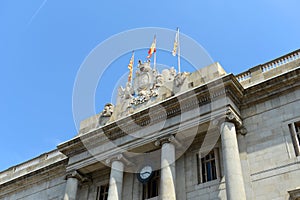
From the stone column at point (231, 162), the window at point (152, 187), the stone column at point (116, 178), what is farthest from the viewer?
the window at point (152, 187)

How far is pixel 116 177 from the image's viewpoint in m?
25.1

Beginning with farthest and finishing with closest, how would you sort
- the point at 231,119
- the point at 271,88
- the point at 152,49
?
the point at 152,49
the point at 271,88
the point at 231,119

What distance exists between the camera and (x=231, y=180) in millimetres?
20031

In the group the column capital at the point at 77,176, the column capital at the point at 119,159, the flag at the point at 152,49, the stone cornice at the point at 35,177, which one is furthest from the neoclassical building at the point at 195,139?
the flag at the point at 152,49

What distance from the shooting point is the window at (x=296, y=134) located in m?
20.7

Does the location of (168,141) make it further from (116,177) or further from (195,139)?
(116,177)

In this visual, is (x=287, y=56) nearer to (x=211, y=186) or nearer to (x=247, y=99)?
(x=247, y=99)

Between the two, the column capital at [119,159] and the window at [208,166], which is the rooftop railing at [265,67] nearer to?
the window at [208,166]

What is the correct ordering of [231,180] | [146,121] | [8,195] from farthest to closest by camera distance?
[8,195], [146,121], [231,180]

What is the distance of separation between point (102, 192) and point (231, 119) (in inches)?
427

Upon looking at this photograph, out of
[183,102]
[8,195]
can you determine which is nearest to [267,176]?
[183,102]

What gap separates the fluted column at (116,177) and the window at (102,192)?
2.48 meters

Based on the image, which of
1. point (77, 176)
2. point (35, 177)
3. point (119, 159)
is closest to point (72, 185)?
point (77, 176)

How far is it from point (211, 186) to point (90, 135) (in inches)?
376
